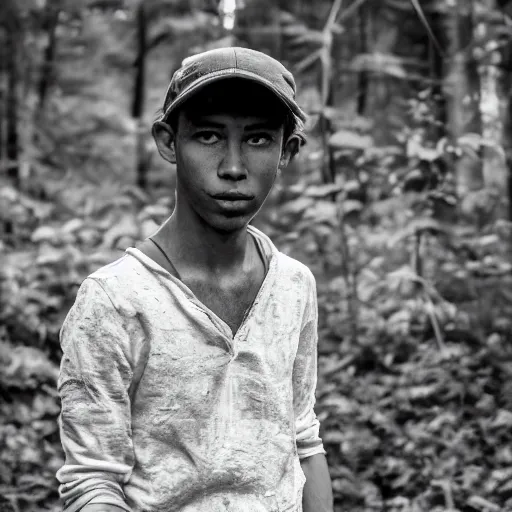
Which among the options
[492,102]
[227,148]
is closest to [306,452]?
[227,148]

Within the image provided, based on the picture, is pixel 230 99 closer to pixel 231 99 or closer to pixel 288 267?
pixel 231 99

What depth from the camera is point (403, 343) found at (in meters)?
5.21

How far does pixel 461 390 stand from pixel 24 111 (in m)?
5.64

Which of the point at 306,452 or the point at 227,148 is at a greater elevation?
the point at 227,148

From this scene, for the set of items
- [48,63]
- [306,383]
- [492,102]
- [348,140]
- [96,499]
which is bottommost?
[96,499]

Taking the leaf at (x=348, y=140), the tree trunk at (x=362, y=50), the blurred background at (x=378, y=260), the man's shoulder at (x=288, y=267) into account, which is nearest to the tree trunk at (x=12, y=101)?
the blurred background at (x=378, y=260)

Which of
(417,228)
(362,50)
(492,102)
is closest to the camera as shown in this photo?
(417,228)

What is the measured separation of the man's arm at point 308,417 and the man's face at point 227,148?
1.37 ft

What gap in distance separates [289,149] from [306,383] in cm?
65

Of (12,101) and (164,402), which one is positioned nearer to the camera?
(164,402)

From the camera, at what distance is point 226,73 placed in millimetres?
1852

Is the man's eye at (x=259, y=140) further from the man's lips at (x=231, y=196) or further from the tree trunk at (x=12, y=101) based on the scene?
the tree trunk at (x=12, y=101)

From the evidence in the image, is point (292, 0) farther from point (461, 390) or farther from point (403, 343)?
point (461, 390)

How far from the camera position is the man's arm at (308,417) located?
221 cm
